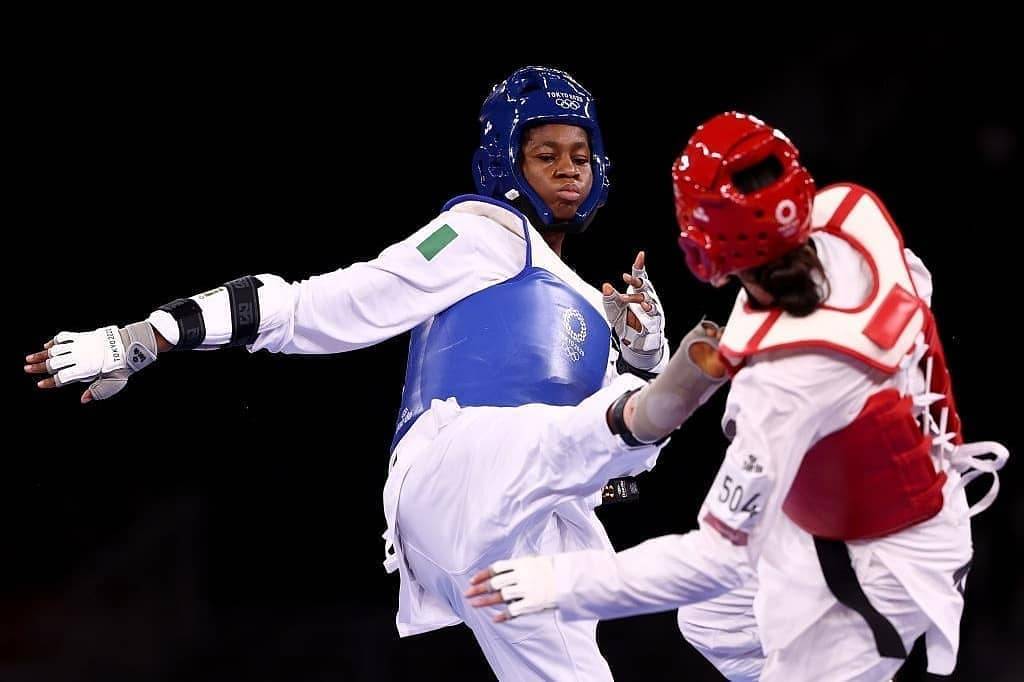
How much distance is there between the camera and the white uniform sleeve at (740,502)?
246 centimetres

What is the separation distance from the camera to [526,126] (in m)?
4.18

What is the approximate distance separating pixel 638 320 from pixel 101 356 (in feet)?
5.56

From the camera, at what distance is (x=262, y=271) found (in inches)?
237

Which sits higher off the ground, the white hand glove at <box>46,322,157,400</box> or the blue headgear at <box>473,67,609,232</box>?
the blue headgear at <box>473,67,609,232</box>

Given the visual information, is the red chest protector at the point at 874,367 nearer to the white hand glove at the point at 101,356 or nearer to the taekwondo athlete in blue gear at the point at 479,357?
the taekwondo athlete in blue gear at the point at 479,357

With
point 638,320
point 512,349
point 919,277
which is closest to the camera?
point 919,277

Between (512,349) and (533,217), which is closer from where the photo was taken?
(512,349)

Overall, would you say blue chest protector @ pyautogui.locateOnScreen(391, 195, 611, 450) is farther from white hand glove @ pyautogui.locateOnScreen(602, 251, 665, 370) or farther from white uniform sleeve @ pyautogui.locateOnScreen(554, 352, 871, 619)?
white uniform sleeve @ pyautogui.locateOnScreen(554, 352, 871, 619)

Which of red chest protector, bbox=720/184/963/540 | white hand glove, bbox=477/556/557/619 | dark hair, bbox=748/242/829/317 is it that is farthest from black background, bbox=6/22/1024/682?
dark hair, bbox=748/242/829/317

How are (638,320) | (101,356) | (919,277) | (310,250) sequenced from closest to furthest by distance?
(919,277), (101,356), (638,320), (310,250)

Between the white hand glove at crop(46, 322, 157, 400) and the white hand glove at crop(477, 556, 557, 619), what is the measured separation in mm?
1459

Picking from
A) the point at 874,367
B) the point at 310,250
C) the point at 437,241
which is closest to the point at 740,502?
the point at 874,367

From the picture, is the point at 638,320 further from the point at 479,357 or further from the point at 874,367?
the point at 874,367

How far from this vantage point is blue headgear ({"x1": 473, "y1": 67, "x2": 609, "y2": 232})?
4164mm
